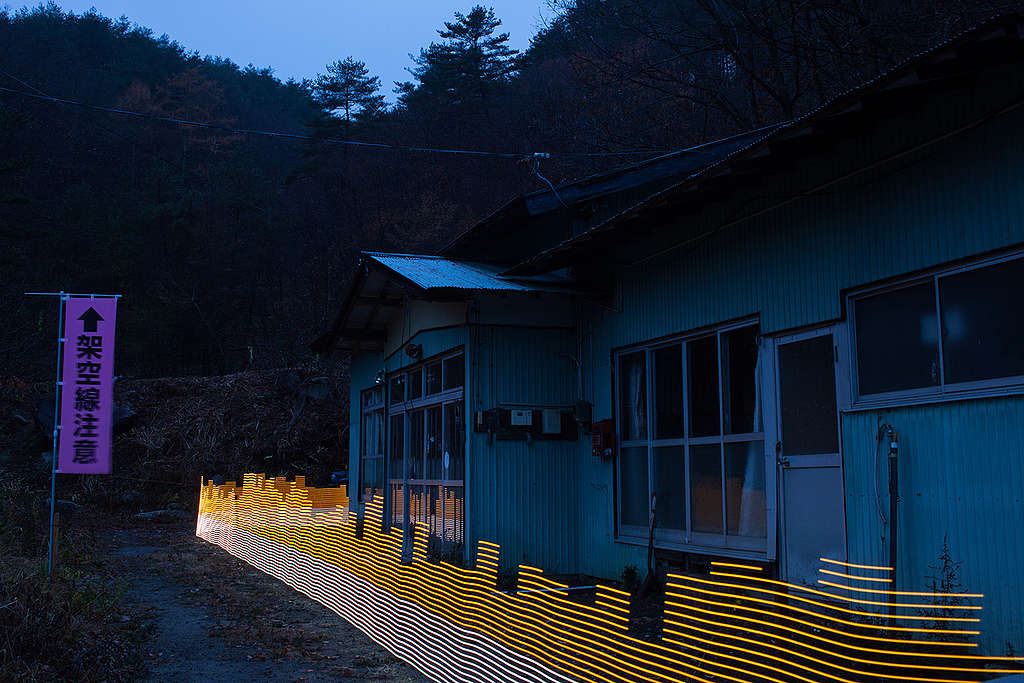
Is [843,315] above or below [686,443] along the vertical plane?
above

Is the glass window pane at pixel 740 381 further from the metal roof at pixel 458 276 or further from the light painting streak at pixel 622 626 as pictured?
the metal roof at pixel 458 276

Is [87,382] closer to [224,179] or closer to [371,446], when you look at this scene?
[371,446]

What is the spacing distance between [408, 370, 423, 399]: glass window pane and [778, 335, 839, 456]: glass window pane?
22.0 feet

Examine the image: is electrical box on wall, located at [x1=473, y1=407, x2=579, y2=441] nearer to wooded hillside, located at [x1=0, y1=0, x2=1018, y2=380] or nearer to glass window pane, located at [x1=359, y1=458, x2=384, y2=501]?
glass window pane, located at [x1=359, y1=458, x2=384, y2=501]

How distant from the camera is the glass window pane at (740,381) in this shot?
26.6 feet

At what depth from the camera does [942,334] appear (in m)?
6.13

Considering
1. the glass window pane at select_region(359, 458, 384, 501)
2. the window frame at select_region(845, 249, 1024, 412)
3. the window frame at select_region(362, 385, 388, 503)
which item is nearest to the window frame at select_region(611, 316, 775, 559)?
the window frame at select_region(845, 249, 1024, 412)

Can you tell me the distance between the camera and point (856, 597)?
6836mm

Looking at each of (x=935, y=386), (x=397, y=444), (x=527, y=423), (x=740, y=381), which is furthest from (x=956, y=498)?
(x=397, y=444)

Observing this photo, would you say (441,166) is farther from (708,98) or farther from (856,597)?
(856,597)

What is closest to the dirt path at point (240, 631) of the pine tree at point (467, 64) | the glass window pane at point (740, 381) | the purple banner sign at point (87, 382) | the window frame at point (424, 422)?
the purple banner sign at point (87, 382)

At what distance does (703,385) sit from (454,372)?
3956 mm

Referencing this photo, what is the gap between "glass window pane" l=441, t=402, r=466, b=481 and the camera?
37.3ft

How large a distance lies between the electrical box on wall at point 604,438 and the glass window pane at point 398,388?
15.1 ft
